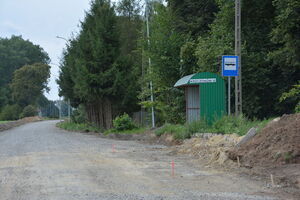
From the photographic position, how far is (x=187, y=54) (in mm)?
25453

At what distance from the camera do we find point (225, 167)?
11.2 metres

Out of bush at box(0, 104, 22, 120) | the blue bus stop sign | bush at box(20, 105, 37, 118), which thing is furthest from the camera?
bush at box(20, 105, 37, 118)

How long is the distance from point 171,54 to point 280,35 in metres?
7.78

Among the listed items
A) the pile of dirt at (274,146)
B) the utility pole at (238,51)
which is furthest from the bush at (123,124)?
the pile of dirt at (274,146)

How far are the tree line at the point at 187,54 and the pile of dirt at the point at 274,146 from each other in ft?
31.1

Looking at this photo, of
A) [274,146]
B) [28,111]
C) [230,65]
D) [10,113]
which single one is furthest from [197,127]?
[28,111]

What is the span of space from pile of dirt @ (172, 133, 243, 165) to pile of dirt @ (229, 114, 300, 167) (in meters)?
0.42

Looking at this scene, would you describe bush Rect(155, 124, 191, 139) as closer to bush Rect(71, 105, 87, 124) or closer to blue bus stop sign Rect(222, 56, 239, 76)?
blue bus stop sign Rect(222, 56, 239, 76)

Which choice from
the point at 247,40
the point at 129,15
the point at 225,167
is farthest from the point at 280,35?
the point at 129,15

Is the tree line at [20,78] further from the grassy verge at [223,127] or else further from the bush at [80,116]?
the grassy verge at [223,127]

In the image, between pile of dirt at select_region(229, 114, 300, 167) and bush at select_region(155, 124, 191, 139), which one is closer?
pile of dirt at select_region(229, 114, 300, 167)

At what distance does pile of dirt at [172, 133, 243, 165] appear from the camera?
40.1 ft

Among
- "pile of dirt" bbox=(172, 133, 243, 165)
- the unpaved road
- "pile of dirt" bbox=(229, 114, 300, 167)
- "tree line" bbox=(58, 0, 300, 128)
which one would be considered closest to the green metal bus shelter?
"pile of dirt" bbox=(172, 133, 243, 165)

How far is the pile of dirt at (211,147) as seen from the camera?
12.2 meters
